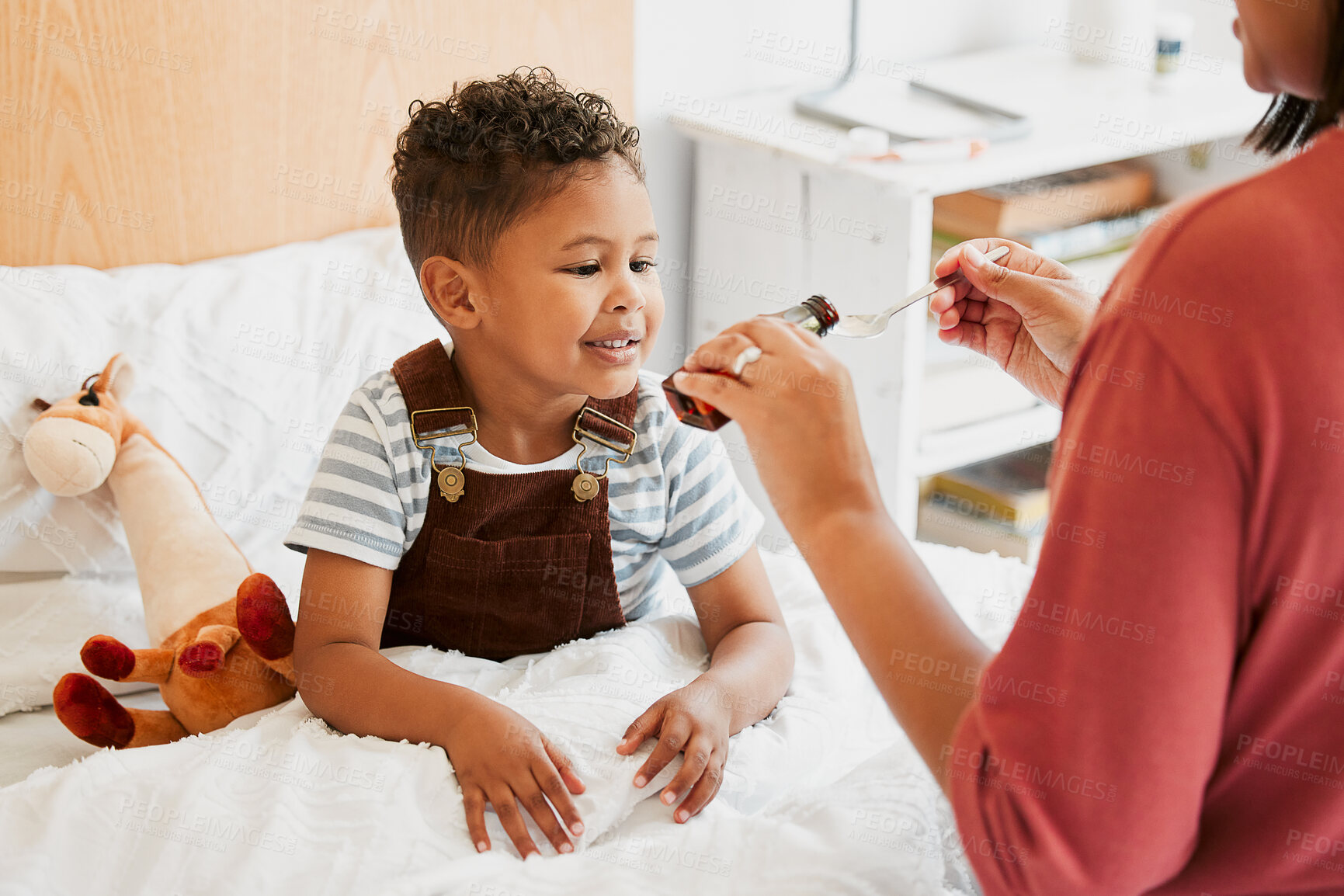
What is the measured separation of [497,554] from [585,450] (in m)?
0.12

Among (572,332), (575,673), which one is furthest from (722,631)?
(572,332)

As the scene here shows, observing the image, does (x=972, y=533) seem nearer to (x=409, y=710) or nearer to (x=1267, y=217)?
(x=409, y=710)

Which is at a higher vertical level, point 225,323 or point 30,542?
point 225,323

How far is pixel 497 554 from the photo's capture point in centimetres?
102

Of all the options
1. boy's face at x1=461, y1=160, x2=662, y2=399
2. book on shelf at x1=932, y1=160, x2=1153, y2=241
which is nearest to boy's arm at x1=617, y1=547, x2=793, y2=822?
boy's face at x1=461, y1=160, x2=662, y2=399

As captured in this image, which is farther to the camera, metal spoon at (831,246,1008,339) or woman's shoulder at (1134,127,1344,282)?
metal spoon at (831,246,1008,339)

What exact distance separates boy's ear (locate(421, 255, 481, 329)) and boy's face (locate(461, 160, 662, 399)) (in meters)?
0.02

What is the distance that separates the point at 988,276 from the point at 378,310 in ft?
2.49

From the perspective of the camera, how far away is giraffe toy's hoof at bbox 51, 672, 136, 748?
955 millimetres

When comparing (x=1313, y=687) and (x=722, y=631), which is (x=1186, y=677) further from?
(x=722, y=631)

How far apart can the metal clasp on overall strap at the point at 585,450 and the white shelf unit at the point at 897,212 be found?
66 cm

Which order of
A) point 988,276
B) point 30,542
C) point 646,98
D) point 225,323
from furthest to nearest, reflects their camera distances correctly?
1. point 646,98
2. point 225,323
3. point 30,542
4. point 988,276

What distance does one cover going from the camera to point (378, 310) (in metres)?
1.39

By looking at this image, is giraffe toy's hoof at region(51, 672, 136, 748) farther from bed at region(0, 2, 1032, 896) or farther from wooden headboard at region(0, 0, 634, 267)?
wooden headboard at region(0, 0, 634, 267)
